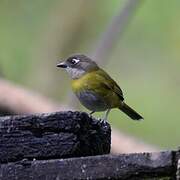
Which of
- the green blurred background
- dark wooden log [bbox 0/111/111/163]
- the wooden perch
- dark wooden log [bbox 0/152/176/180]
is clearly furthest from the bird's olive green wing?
the green blurred background

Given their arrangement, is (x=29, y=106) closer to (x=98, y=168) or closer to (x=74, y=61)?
(x=74, y=61)

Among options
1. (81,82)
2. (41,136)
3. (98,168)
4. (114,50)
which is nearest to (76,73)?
(81,82)

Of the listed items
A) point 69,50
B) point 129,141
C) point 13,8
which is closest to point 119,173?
point 129,141

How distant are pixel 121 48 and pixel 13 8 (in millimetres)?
1927

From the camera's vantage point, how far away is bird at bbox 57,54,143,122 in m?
6.88

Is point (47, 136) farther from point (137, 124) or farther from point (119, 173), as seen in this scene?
point (137, 124)

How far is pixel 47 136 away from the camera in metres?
3.49

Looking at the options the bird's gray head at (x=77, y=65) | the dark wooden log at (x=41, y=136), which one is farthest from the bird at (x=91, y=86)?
the dark wooden log at (x=41, y=136)

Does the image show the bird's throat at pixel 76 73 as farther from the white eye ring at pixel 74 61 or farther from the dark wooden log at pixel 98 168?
the dark wooden log at pixel 98 168

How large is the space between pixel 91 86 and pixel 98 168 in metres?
3.69

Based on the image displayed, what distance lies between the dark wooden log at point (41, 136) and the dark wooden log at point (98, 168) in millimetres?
96

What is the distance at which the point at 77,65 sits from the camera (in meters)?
7.15

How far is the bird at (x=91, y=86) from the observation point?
6879 mm

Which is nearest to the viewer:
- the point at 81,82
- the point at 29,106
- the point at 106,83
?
the point at 81,82
